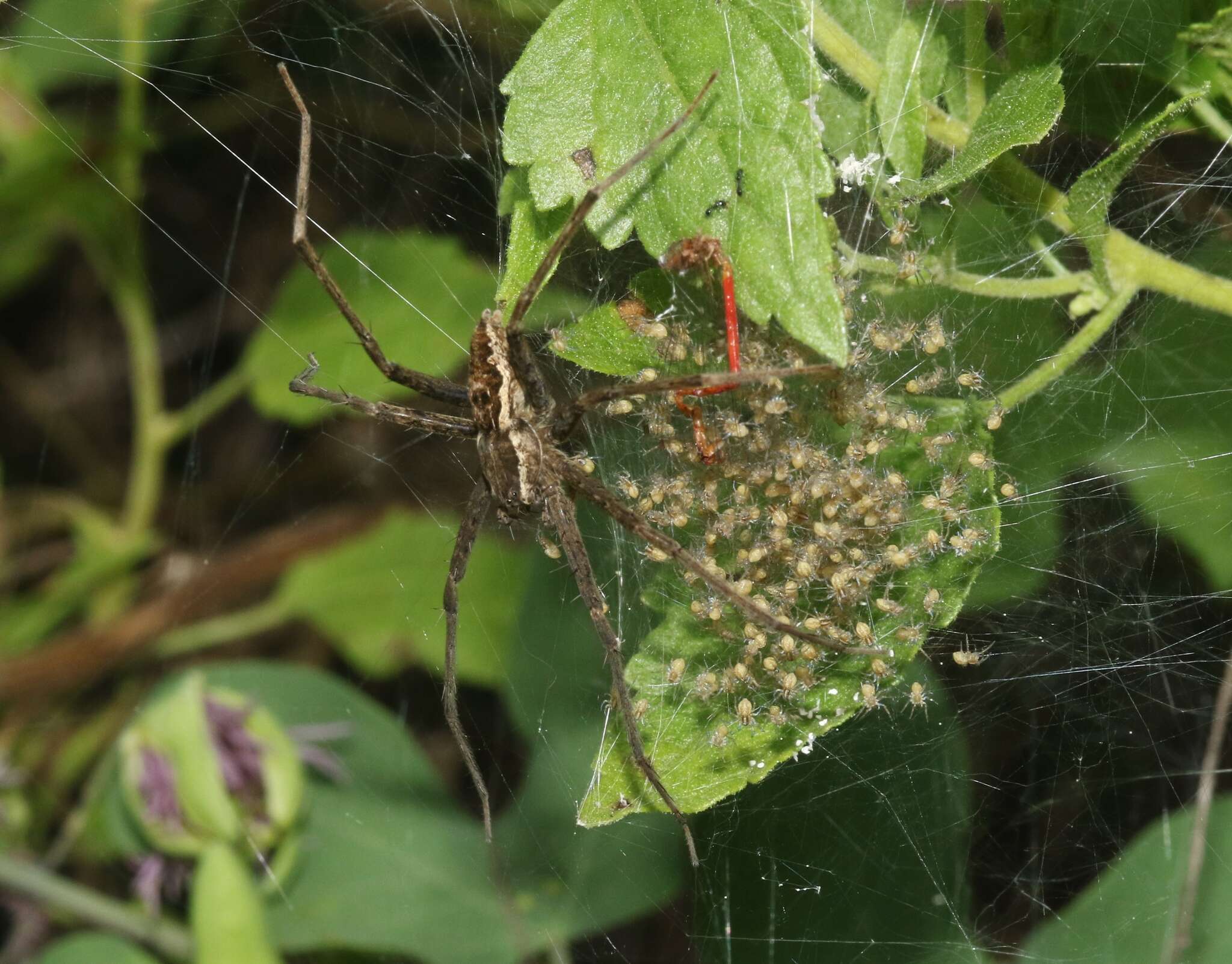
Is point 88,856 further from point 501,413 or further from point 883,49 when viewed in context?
point 883,49

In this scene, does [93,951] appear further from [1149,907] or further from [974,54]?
[974,54]

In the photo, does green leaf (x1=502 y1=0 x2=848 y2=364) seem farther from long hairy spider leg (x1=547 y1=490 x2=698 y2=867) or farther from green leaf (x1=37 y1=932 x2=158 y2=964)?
green leaf (x1=37 y1=932 x2=158 y2=964)

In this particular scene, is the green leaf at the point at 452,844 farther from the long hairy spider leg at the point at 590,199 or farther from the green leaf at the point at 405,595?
the long hairy spider leg at the point at 590,199

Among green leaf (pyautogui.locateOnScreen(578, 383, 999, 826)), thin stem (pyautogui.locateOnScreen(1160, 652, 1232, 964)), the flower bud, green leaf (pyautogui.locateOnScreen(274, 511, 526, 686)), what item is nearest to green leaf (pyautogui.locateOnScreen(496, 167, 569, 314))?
A: green leaf (pyautogui.locateOnScreen(578, 383, 999, 826))

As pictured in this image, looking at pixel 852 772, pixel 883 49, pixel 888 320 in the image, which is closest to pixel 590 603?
pixel 852 772

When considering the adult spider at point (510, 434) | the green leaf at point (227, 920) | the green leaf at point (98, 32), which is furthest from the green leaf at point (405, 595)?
the green leaf at point (98, 32)
